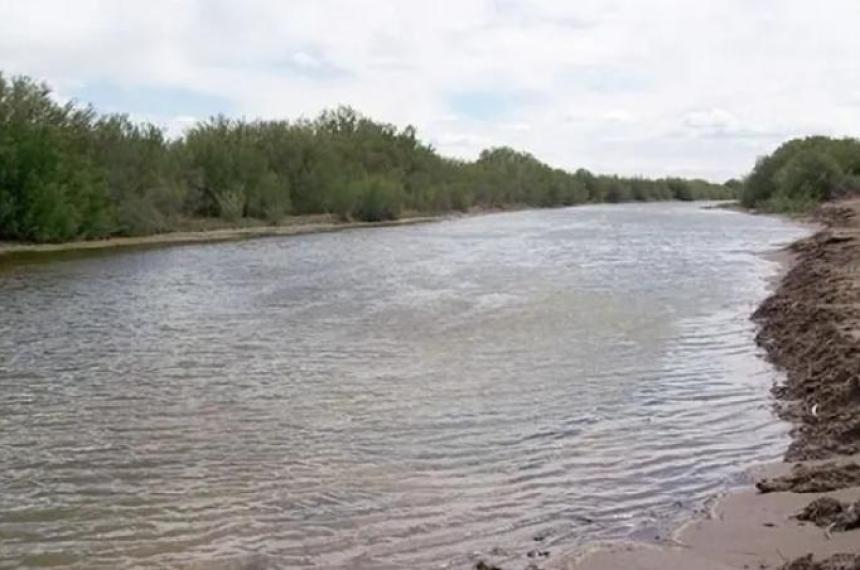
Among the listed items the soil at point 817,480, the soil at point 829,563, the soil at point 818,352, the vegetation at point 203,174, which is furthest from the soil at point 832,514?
the vegetation at point 203,174

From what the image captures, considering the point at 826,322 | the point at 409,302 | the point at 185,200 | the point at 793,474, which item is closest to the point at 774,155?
the point at 185,200

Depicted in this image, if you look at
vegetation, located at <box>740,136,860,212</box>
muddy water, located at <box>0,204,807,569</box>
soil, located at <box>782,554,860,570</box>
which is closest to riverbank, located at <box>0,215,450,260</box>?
muddy water, located at <box>0,204,807,569</box>

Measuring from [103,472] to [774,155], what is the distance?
100173mm

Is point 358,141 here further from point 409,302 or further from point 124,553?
point 124,553

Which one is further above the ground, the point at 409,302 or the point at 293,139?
the point at 293,139

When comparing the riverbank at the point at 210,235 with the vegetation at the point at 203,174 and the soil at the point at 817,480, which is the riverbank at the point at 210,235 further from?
the soil at the point at 817,480

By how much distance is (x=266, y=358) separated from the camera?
16219mm

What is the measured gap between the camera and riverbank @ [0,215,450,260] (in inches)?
1826

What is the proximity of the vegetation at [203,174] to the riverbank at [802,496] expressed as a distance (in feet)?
133

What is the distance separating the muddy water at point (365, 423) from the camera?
7.58 meters

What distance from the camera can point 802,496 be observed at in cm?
749

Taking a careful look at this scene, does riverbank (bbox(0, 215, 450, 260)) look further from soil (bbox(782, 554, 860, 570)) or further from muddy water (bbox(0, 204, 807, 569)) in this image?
soil (bbox(782, 554, 860, 570))

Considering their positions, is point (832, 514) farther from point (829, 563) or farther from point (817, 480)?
point (829, 563)

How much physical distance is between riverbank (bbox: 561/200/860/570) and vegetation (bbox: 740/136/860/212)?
233 feet
